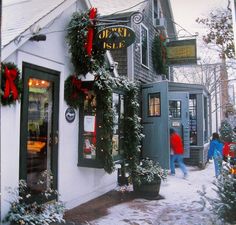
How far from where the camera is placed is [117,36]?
5.81 metres

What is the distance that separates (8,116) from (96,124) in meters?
2.09

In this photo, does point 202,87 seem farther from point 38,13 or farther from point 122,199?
point 38,13

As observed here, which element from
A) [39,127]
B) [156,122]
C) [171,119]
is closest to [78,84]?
[39,127]

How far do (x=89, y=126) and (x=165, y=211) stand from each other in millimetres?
2164

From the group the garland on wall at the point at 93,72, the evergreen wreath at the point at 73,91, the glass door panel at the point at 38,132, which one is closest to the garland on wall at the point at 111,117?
the garland on wall at the point at 93,72

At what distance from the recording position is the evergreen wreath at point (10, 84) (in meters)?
4.38

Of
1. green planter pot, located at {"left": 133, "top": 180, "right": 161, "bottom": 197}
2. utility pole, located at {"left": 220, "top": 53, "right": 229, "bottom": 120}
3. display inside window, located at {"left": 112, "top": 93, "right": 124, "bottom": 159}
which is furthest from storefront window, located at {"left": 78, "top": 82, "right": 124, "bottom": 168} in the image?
utility pole, located at {"left": 220, "top": 53, "right": 229, "bottom": 120}

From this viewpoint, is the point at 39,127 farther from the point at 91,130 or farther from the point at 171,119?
the point at 171,119

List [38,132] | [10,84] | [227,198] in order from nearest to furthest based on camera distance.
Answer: [227,198]
[10,84]
[38,132]

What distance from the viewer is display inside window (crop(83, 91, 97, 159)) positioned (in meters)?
6.38

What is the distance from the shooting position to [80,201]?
634 cm

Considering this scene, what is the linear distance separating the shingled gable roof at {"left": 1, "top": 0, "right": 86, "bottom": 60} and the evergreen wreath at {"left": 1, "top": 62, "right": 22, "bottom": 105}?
0.18 m

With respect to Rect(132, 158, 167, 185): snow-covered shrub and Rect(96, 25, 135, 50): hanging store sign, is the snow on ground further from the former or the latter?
Rect(96, 25, 135, 50): hanging store sign

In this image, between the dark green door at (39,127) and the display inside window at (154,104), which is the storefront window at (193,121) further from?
the dark green door at (39,127)
